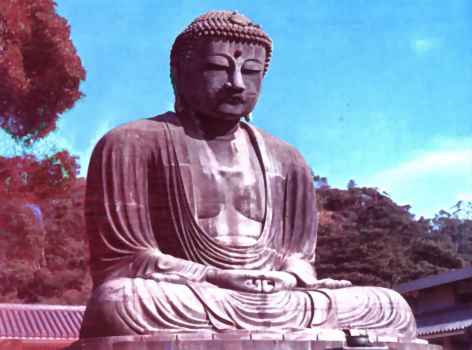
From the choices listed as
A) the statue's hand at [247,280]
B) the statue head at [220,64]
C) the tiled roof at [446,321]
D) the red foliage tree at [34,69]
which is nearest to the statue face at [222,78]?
the statue head at [220,64]

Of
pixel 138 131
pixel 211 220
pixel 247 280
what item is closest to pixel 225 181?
pixel 211 220

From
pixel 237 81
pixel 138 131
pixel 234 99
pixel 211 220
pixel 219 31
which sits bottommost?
pixel 211 220

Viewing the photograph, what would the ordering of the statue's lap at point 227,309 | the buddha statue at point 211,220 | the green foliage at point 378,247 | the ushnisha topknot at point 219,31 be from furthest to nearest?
the green foliage at point 378,247
the ushnisha topknot at point 219,31
the buddha statue at point 211,220
the statue's lap at point 227,309

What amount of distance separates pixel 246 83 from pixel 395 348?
9.04ft

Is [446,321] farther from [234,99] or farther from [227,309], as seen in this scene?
[227,309]

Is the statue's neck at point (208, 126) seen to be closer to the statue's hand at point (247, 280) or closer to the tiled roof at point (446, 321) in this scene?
the statue's hand at point (247, 280)

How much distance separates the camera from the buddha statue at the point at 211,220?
6230 mm

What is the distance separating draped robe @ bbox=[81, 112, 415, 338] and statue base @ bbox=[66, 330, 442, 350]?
5.6 inches

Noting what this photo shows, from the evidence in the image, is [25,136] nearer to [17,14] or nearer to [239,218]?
[17,14]

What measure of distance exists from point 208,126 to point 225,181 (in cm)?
61

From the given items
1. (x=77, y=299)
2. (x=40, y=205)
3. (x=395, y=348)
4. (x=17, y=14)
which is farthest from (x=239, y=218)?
(x=77, y=299)

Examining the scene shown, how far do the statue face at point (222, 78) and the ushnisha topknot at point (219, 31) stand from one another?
7cm

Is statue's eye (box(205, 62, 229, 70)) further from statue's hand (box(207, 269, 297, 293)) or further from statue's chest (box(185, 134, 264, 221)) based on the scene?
statue's hand (box(207, 269, 297, 293))

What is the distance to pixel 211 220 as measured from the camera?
23.6ft
